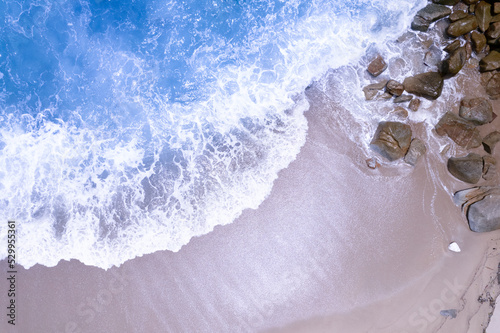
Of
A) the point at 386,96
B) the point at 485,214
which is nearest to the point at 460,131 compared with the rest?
the point at 386,96

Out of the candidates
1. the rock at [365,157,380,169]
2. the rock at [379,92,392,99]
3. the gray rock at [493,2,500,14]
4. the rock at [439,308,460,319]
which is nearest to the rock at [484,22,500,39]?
the gray rock at [493,2,500,14]

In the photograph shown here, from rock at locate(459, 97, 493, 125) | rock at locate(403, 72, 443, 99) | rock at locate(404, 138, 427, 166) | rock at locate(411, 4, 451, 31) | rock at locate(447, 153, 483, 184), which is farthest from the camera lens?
rock at locate(411, 4, 451, 31)

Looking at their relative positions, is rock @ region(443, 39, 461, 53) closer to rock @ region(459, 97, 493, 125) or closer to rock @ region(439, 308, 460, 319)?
rock @ region(459, 97, 493, 125)

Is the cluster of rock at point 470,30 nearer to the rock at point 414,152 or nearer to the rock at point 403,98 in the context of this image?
the rock at point 403,98

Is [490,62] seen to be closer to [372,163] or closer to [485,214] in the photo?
[485,214]

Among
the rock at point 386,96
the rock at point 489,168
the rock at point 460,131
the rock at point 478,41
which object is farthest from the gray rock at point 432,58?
the rock at point 489,168

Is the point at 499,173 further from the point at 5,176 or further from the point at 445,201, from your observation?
the point at 5,176

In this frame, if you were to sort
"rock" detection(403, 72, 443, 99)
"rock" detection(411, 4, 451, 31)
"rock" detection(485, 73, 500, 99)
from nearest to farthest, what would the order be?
"rock" detection(403, 72, 443, 99), "rock" detection(485, 73, 500, 99), "rock" detection(411, 4, 451, 31)
